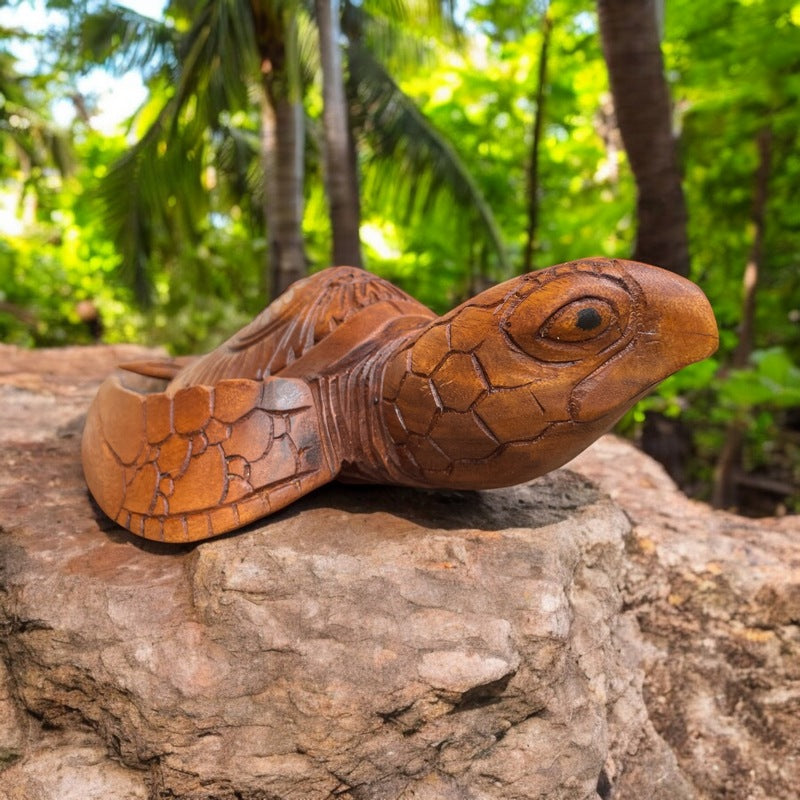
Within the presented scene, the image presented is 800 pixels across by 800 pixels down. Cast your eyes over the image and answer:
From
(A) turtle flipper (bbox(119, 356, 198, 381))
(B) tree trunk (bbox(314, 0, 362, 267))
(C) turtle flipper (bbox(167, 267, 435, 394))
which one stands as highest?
(B) tree trunk (bbox(314, 0, 362, 267))

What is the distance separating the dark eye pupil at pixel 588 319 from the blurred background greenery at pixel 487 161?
203cm

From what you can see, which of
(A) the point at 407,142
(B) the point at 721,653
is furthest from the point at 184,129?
(B) the point at 721,653

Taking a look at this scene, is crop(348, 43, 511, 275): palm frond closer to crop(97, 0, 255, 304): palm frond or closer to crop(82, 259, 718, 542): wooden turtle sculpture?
crop(97, 0, 255, 304): palm frond

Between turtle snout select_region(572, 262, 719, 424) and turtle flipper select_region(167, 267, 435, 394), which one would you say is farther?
turtle flipper select_region(167, 267, 435, 394)

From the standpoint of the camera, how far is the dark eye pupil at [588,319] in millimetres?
1339

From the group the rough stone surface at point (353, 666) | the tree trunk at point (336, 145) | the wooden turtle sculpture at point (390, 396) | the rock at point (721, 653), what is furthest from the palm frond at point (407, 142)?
the rough stone surface at point (353, 666)

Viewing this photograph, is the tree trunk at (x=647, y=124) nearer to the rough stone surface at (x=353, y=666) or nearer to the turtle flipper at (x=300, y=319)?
the turtle flipper at (x=300, y=319)

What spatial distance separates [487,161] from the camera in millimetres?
5836

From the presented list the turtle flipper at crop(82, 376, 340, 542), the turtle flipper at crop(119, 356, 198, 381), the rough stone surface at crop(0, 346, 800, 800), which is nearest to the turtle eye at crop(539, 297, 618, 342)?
the rough stone surface at crop(0, 346, 800, 800)

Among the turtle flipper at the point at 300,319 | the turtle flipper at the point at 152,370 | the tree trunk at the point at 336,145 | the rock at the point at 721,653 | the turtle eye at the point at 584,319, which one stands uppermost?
the tree trunk at the point at 336,145

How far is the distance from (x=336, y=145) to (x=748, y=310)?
2.93 m

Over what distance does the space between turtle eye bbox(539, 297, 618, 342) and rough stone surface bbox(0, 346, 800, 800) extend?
55 cm

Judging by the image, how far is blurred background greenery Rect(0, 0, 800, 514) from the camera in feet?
11.2

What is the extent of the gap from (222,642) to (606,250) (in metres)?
4.94
